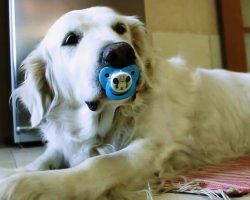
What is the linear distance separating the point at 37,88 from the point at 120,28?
0.38m

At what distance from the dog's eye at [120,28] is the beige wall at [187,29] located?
1.81 m

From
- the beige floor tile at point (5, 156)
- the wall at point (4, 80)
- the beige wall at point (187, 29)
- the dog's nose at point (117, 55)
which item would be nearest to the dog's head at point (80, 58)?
the dog's nose at point (117, 55)

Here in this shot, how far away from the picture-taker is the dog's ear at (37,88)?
1.55 meters

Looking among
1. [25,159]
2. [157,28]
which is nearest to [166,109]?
[25,159]

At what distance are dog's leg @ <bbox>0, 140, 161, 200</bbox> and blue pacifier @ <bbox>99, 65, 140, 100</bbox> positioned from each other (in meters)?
0.18

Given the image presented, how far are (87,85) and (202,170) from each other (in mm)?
532

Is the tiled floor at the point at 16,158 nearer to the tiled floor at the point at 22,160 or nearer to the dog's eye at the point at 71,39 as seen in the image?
the tiled floor at the point at 22,160

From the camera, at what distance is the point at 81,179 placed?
3.56 feet

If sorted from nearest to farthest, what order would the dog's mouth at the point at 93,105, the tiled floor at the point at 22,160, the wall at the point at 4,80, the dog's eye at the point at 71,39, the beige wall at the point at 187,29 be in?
1. the tiled floor at the point at 22,160
2. the dog's mouth at the point at 93,105
3. the dog's eye at the point at 71,39
4. the wall at the point at 4,80
5. the beige wall at the point at 187,29

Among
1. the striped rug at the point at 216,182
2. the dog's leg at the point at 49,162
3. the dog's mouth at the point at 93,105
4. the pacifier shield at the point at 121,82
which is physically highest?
the pacifier shield at the point at 121,82

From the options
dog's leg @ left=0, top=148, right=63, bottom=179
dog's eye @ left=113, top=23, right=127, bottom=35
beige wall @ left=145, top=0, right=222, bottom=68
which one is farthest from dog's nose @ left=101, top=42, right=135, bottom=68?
beige wall @ left=145, top=0, right=222, bottom=68

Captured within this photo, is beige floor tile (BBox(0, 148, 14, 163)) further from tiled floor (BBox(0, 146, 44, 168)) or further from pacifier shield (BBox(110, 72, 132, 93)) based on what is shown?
pacifier shield (BBox(110, 72, 132, 93))

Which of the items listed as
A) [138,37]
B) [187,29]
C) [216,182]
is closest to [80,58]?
[138,37]

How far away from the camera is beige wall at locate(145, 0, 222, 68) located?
336cm
